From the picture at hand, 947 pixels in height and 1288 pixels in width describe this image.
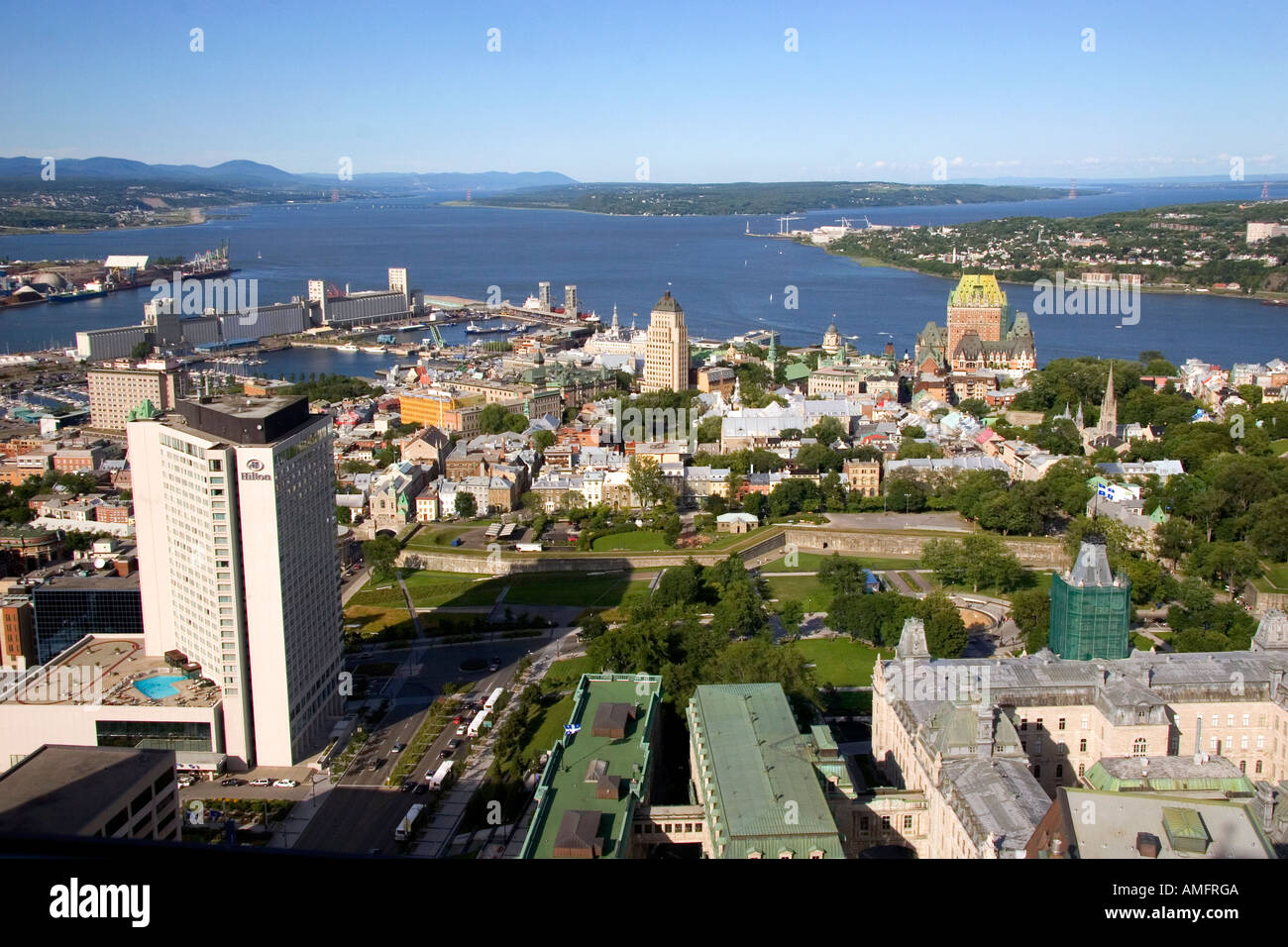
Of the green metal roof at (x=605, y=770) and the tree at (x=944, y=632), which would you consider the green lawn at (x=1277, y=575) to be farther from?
the green metal roof at (x=605, y=770)

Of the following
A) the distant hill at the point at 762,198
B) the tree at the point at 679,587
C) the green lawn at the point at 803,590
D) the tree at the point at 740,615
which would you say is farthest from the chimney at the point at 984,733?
the distant hill at the point at 762,198

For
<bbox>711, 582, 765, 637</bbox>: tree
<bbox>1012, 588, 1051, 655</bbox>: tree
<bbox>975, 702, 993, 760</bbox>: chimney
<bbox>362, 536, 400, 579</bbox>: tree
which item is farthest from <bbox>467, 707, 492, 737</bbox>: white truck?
<bbox>1012, 588, 1051, 655</bbox>: tree

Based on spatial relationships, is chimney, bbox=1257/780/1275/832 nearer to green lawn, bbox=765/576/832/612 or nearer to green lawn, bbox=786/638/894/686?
green lawn, bbox=786/638/894/686

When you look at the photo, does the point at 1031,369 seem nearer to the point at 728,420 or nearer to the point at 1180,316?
the point at 728,420

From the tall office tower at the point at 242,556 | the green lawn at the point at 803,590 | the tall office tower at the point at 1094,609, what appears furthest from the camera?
the green lawn at the point at 803,590

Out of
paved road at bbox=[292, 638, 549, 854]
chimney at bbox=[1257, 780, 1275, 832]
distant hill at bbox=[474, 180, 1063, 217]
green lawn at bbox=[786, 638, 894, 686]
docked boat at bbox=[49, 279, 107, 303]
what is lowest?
paved road at bbox=[292, 638, 549, 854]

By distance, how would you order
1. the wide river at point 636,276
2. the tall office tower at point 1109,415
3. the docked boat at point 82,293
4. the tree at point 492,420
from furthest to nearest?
1. the docked boat at point 82,293
2. the wide river at point 636,276
3. the tree at point 492,420
4. the tall office tower at point 1109,415

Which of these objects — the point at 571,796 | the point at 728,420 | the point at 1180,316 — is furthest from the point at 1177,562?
the point at 1180,316
